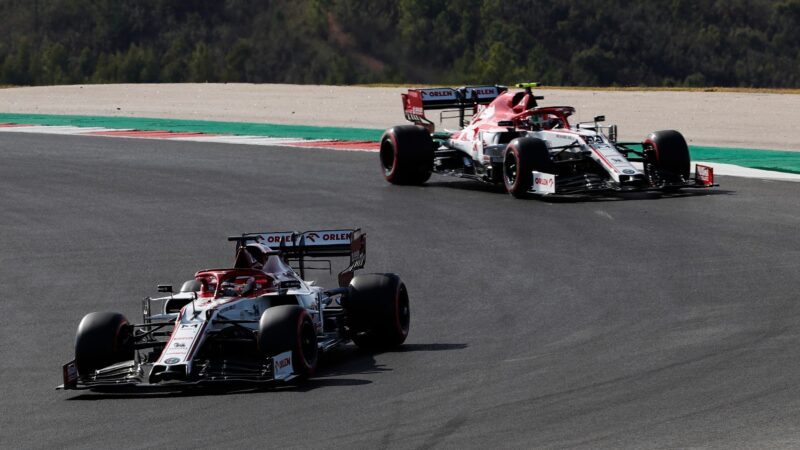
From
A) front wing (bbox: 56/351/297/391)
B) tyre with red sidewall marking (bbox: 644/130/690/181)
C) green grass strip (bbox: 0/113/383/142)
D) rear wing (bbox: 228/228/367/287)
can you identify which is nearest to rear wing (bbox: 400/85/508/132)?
tyre with red sidewall marking (bbox: 644/130/690/181)

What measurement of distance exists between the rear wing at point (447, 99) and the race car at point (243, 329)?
1245cm

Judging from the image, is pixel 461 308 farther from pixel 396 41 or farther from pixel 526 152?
pixel 396 41

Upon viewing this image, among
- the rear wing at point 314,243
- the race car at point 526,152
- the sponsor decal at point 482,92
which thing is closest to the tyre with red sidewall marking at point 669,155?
the race car at point 526,152

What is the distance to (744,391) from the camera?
10078 millimetres

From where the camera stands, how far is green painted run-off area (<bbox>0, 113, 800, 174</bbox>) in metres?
27.8

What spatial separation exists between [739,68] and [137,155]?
40405mm

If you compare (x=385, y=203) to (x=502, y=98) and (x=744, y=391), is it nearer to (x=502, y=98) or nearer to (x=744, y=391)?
(x=502, y=98)

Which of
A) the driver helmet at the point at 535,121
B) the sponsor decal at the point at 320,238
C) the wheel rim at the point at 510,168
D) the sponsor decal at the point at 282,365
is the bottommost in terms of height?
the sponsor decal at the point at 282,365

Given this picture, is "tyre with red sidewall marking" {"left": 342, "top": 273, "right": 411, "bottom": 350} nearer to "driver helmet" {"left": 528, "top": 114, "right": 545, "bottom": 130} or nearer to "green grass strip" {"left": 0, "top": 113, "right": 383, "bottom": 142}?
"driver helmet" {"left": 528, "top": 114, "right": 545, "bottom": 130}

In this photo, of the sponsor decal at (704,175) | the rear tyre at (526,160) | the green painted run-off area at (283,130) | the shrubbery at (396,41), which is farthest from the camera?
the shrubbery at (396,41)

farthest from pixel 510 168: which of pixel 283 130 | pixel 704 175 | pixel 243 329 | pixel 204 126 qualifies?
pixel 204 126

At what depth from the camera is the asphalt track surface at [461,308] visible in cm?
951

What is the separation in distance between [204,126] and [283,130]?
2689 millimetres

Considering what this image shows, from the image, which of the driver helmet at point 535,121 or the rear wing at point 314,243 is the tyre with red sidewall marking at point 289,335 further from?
the driver helmet at point 535,121
